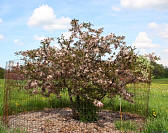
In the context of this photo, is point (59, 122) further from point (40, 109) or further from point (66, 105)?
point (66, 105)

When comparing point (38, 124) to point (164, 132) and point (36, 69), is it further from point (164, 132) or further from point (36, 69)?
point (164, 132)

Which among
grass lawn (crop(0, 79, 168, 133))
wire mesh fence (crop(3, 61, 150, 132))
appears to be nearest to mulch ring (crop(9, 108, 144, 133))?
wire mesh fence (crop(3, 61, 150, 132))

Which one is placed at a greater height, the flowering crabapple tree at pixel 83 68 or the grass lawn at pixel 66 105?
the flowering crabapple tree at pixel 83 68

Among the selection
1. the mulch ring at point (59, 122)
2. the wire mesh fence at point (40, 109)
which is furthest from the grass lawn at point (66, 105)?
the mulch ring at point (59, 122)

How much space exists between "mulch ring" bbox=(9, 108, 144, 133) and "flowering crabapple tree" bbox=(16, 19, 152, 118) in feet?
1.53

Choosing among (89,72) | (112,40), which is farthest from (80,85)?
(112,40)

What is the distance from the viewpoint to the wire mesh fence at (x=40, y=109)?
585 centimetres

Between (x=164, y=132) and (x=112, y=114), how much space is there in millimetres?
2331

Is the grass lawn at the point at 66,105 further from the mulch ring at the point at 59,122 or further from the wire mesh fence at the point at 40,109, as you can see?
the mulch ring at the point at 59,122

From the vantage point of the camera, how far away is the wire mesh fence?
5.85 m

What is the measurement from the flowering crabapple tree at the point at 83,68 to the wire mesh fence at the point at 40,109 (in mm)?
262

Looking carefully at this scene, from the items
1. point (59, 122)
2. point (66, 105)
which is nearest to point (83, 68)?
point (59, 122)

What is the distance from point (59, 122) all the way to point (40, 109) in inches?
65.5

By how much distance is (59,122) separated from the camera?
5.84 meters
